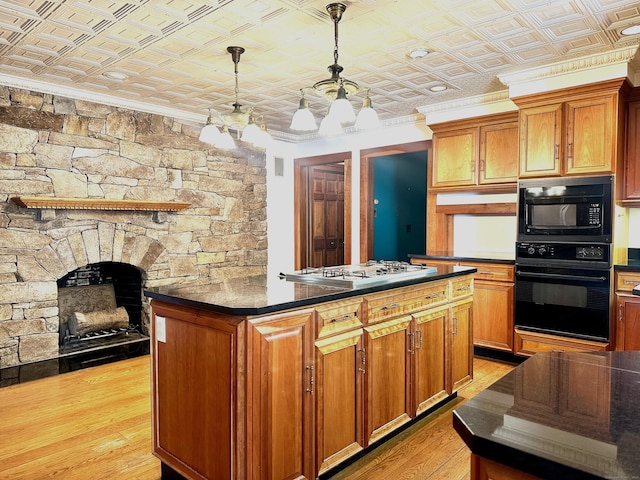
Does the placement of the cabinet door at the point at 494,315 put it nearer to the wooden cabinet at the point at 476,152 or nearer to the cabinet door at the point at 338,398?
the wooden cabinet at the point at 476,152

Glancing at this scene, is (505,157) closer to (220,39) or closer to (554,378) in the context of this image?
(220,39)

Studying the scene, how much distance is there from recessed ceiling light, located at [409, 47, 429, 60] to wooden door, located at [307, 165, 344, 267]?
3.11m

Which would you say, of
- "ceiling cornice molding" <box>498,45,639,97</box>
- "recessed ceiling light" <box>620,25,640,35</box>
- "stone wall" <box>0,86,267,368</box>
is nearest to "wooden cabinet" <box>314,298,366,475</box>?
"recessed ceiling light" <box>620,25,640,35</box>

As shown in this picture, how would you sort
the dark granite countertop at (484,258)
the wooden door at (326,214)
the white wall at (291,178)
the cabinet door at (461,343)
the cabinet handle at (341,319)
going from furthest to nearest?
the wooden door at (326,214) < the white wall at (291,178) < the dark granite countertop at (484,258) < the cabinet door at (461,343) < the cabinet handle at (341,319)

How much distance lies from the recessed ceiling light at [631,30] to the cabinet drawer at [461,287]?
6.13ft

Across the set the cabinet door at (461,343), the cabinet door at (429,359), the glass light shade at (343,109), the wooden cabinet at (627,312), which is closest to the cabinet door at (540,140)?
the wooden cabinet at (627,312)

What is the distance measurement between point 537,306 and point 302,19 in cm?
288

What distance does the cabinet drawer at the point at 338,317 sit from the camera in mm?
2004

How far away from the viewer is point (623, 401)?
2.86 feet

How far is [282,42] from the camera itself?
2.98 m

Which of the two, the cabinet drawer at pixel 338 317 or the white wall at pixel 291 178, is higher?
the white wall at pixel 291 178

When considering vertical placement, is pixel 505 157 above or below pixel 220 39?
below

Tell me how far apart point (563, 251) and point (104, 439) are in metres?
3.51

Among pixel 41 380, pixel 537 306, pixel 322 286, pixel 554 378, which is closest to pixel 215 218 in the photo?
pixel 41 380
